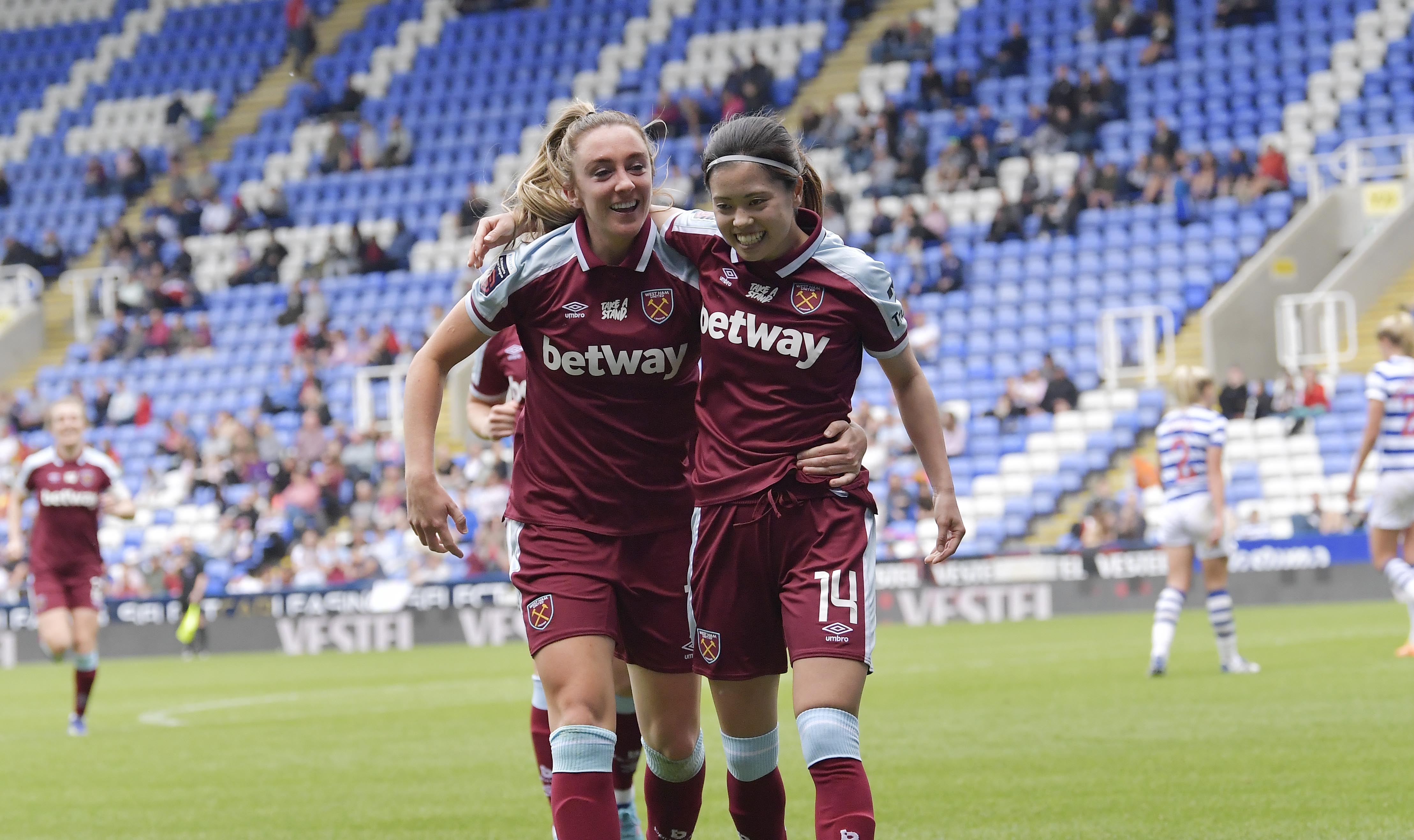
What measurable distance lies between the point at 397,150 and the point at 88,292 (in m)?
6.45

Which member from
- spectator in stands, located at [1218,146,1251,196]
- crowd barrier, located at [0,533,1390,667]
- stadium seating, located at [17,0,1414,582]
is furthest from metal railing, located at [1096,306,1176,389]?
crowd barrier, located at [0,533,1390,667]

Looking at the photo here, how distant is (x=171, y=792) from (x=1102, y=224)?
19.6 m

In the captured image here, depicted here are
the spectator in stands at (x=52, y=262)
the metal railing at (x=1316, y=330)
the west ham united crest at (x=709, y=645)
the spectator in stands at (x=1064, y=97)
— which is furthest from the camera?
the spectator in stands at (x=52, y=262)

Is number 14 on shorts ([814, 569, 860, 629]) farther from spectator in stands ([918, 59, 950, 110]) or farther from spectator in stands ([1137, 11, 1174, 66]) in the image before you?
spectator in stands ([918, 59, 950, 110])

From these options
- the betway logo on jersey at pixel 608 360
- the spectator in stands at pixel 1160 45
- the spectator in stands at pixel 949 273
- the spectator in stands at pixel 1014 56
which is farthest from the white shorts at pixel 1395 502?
the spectator in stands at pixel 1014 56

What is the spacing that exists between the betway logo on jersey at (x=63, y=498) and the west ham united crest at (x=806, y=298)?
31.1 ft

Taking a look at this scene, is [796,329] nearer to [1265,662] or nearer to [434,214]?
[1265,662]

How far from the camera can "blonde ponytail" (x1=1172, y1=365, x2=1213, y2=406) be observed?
1248 cm

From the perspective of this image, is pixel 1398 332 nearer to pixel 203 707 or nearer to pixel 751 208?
pixel 751 208

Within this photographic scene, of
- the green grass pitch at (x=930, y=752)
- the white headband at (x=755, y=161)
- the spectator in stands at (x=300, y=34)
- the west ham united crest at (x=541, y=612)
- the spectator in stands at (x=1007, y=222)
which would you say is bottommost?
the green grass pitch at (x=930, y=752)

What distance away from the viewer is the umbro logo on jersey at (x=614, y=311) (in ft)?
17.6

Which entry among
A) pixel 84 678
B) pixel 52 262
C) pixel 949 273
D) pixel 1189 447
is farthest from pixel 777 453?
pixel 52 262

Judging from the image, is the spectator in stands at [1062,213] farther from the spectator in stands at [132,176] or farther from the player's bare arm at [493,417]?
the player's bare arm at [493,417]

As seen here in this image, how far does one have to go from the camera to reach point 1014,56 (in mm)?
29109
